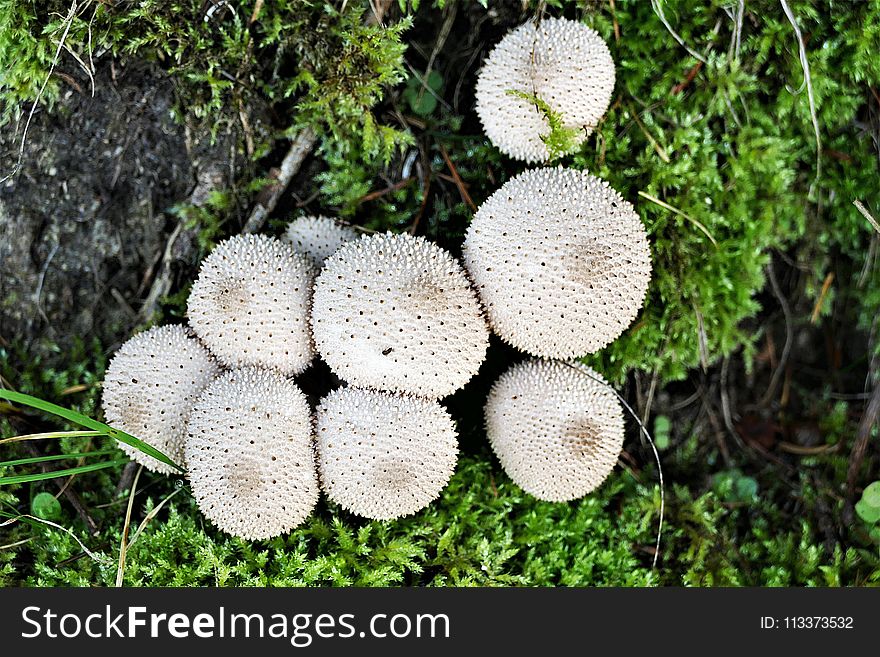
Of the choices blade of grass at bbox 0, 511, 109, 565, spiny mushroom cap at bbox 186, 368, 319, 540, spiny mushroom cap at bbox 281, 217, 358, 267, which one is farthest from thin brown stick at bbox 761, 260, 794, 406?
blade of grass at bbox 0, 511, 109, 565

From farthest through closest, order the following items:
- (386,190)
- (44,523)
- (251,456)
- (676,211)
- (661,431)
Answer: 1. (661,431)
2. (386,190)
3. (676,211)
4. (44,523)
5. (251,456)

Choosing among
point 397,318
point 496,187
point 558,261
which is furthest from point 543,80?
point 397,318

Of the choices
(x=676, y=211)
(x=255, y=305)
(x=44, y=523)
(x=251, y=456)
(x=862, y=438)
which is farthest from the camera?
(x=862, y=438)

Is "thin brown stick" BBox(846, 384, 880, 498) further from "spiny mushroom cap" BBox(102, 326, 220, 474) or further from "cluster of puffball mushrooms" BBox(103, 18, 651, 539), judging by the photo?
"spiny mushroom cap" BBox(102, 326, 220, 474)

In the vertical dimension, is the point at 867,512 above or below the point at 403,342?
below

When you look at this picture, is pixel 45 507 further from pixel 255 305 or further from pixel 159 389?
pixel 255 305

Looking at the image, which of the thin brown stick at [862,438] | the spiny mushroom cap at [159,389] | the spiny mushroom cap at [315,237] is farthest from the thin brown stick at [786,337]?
the spiny mushroom cap at [159,389]

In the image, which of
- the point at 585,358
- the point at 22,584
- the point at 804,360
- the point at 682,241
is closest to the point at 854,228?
the point at 804,360

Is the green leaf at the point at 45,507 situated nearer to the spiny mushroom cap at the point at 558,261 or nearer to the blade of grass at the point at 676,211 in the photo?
the spiny mushroom cap at the point at 558,261
